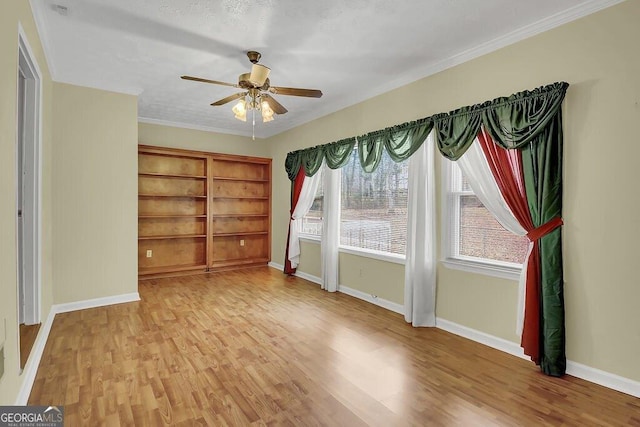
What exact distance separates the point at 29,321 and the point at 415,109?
4281mm

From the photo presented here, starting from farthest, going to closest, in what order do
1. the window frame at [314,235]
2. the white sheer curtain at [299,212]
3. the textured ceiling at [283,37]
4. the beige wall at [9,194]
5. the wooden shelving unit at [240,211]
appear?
the wooden shelving unit at [240,211] < the white sheer curtain at [299,212] < the window frame at [314,235] < the textured ceiling at [283,37] < the beige wall at [9,194]

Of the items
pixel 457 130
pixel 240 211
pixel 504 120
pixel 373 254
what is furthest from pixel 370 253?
pixel 240 211

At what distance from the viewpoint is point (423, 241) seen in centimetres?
352

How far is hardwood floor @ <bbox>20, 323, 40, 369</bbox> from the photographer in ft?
7.37

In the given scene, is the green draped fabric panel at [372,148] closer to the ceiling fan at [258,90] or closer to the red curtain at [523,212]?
the red curtain at [523,212]

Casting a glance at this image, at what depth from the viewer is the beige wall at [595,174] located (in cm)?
225

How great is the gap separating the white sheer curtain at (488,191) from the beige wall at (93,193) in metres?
4.00

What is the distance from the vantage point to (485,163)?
2975 millimetres

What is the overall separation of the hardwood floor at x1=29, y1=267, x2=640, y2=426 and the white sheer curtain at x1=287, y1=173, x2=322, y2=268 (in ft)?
6.65

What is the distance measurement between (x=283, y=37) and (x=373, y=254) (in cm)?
271

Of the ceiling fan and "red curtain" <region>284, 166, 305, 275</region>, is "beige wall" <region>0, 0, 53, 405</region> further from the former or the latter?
"red curtain" <region>284, 166, 305, 275</region>

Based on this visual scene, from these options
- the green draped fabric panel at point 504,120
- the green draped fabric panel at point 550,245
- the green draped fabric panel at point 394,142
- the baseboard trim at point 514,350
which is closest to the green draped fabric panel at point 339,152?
the green draped fabric panel at point 394,142

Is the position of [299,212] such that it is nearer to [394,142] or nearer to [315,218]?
[315,218]

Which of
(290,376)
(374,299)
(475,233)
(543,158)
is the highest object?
(543,158)
